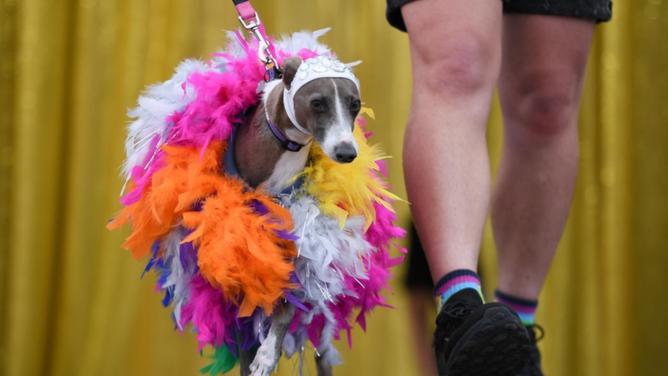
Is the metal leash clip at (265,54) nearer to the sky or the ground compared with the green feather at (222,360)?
nearer to the sky

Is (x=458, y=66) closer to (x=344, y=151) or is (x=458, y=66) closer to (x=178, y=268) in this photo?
(x=344, y=151)

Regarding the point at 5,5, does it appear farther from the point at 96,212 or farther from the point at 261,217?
the point at 261,217

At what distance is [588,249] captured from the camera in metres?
2.28

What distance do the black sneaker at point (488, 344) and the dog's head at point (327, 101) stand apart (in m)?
0.28

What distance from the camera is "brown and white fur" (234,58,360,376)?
1086 millimetres

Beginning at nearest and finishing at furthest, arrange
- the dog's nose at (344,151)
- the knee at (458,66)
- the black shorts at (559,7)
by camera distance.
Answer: the dog's nose at (344,151)
the knee at (458,66)
the black shorts at (559,7)

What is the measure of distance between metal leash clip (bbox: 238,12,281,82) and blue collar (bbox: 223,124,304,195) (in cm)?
10

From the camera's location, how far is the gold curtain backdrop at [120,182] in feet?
6.59

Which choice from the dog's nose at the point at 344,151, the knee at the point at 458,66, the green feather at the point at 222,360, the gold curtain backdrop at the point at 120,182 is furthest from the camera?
the gold curtain backdrop at the point at 120,182

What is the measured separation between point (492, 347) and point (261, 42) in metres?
0.58

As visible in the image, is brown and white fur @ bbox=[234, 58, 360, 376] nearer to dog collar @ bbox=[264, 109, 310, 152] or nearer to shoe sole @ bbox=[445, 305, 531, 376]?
dog collar @ bbox=[264, 109, 310, 152]

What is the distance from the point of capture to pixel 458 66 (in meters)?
1.28

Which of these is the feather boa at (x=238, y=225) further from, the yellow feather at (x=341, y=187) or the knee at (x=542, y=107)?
the knee at (x=542, y=107)

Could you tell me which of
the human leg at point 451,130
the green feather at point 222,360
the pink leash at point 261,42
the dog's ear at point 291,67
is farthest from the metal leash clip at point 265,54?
the green feather at point 222,360
